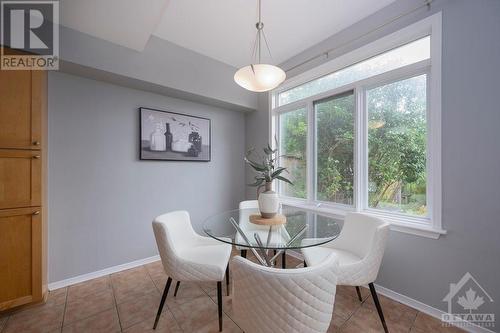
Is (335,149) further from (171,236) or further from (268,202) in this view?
(171,236)

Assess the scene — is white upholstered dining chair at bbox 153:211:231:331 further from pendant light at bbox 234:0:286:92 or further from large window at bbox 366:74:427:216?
large window at bbox 366:74:427:216

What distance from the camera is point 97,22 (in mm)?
1921

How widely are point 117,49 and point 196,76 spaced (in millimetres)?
892

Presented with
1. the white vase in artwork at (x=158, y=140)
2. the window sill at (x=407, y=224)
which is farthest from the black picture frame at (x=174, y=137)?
the window sill at (x=407, y=224)

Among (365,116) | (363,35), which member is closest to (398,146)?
(365,116)

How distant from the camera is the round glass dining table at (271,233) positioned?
56.6 inches

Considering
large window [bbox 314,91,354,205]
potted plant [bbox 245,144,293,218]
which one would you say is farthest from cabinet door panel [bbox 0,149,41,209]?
large window [bbox 314,91,354,205]

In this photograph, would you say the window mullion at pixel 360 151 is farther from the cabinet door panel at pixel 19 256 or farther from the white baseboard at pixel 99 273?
the cabinet door panel at pixel 19 256

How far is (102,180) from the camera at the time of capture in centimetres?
237

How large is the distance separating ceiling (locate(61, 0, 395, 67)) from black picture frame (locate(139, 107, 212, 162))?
80cm

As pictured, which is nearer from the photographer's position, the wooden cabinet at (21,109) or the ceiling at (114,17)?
the wooden cabinet at (21,109)

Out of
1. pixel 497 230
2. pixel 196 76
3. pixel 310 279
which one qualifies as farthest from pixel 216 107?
pixel 497 230

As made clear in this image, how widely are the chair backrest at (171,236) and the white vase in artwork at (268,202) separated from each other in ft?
2.51

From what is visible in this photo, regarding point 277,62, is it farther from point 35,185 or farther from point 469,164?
point 35,185
